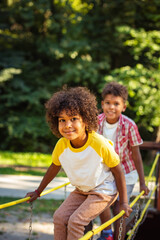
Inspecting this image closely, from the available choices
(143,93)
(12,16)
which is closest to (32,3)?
(12,16)

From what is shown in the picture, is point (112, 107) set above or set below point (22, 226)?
above

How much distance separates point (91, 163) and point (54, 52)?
9402 millimetres

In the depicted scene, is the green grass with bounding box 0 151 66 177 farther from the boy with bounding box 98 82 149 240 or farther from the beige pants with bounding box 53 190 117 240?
the beige pants with bounding box 53 190 117 240

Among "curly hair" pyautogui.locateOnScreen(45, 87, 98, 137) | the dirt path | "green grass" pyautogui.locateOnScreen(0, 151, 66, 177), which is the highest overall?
"curly hair" pyautogui.locateOnScreen(45, 87, 98, 137)

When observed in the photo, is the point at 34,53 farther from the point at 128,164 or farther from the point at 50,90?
the point at 128,164

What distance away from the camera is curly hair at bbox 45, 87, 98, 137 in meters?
1.90

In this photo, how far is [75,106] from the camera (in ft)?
6.22

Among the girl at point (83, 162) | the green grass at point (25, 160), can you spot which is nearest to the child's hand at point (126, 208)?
the girl at point (83, 162)

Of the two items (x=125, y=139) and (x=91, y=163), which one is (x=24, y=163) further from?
(x=91, y=163)

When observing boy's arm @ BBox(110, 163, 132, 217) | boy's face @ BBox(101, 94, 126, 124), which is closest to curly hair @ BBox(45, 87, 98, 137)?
boy's arm @ BBox(110, 163, 132, 217)

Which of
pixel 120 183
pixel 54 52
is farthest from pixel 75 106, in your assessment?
pixel 54 52

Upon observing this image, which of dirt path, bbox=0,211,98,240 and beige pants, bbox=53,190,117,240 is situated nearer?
beige pants, bbox=53,190,117,240

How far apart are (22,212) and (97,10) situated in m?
8.72

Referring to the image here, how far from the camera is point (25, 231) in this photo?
4.03m
